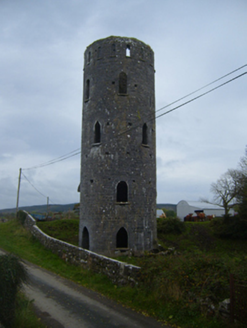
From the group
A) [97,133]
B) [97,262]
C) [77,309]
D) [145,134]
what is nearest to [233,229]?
[145,134]

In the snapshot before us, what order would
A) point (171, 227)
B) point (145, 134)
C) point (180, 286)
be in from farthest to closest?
1. point (171, 227)
2. point (145, 134)
3. point (180, 286)

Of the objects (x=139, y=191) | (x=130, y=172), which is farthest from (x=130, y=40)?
(x=139, y=191)

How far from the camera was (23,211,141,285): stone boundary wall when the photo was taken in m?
11.2

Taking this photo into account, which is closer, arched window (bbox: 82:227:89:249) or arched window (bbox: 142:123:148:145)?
arched window (bbox: 82:227:89:249)

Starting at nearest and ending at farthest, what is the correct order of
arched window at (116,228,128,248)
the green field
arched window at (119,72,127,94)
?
the green field < arched window at (116,228,128,248) < arched window at (119,72,127,94)

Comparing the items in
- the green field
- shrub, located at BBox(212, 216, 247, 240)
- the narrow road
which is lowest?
the narrow road

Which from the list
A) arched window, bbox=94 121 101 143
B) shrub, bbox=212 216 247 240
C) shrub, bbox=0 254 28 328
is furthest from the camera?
shrub, bbox=212 216 247 240

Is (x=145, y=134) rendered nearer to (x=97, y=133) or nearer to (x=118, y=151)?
(x=118, y=151)

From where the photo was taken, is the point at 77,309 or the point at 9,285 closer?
the point at 9,285

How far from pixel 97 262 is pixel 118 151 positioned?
7.84 metres

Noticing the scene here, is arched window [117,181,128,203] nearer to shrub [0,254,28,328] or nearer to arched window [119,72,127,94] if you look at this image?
arched window [119,72,127,94]

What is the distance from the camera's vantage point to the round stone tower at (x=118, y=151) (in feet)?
59.7

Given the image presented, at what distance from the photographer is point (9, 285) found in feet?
23.1

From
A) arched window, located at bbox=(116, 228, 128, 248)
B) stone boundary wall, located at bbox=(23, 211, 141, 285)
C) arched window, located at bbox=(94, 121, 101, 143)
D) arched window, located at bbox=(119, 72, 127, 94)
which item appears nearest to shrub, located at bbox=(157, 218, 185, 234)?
arched window, located at bbox=(116, 228, 128, 248)
